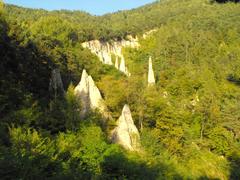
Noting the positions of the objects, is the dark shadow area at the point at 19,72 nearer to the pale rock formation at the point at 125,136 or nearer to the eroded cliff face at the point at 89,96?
the eroded cliff face at the point at 89,96

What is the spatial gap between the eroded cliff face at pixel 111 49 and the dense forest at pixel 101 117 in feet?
27.0

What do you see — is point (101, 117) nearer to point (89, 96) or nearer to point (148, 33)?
point (89, 96)

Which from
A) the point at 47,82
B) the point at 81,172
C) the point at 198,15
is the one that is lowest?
the point at 81,172

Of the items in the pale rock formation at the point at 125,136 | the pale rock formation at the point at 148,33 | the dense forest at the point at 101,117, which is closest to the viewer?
the dense forest at the point at 101,117

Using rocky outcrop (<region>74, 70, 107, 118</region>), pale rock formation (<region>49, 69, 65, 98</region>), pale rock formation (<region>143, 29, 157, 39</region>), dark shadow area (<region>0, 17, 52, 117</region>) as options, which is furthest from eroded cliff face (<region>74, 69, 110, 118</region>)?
pale rock formation (<region>143, 29, 157, 39</region>)

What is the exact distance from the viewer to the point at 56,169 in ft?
61.9

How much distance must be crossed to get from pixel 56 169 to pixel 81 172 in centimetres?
128

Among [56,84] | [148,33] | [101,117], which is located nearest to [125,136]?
[101,117]

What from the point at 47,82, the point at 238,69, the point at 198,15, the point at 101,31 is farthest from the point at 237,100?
the point at 198,15

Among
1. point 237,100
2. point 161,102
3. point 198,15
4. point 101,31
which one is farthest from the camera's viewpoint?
point 198,15

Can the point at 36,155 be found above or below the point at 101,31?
below

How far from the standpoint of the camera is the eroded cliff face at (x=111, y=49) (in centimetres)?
9114

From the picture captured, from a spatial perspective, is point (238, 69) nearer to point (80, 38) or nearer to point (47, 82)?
point (80, 38)

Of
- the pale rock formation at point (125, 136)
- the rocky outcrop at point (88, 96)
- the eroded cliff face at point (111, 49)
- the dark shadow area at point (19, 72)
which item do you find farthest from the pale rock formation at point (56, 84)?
the eroded cliff face at point (111, 49)
